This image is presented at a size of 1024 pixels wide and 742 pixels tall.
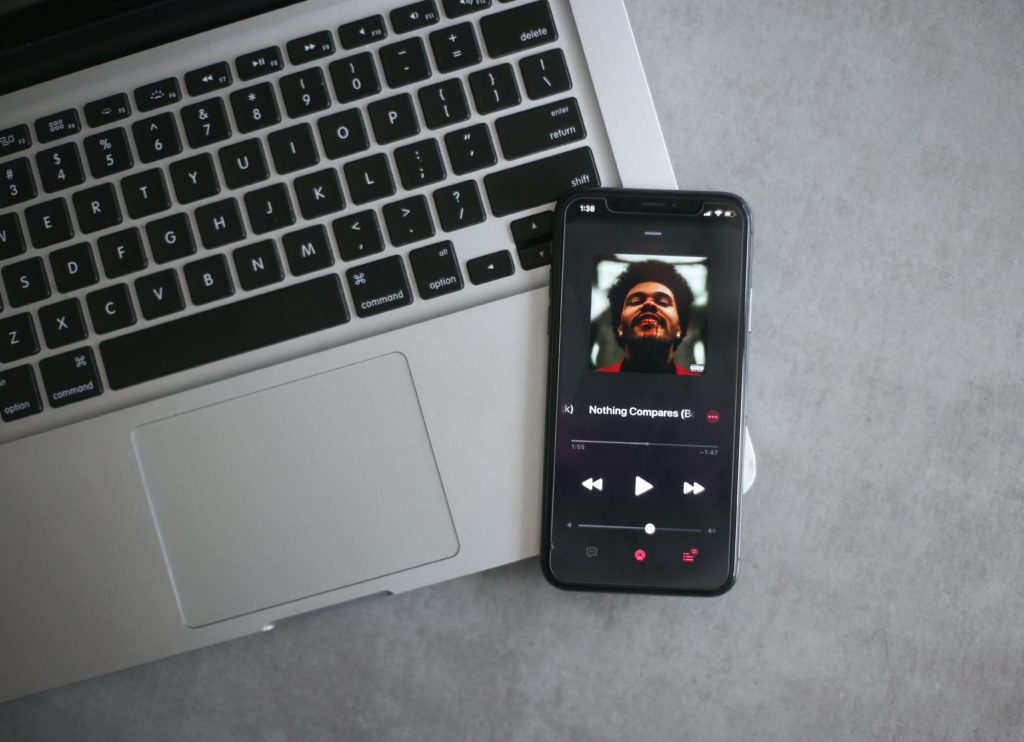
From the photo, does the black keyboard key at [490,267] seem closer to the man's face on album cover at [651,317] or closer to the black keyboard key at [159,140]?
the man's face on album cover at [651,317]

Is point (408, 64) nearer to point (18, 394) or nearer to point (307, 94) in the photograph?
point (307, 94)

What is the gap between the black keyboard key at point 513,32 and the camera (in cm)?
48

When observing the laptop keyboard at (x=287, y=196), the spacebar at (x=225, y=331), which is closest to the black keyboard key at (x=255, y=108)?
the laptop keyboard at (x=287, y=196)

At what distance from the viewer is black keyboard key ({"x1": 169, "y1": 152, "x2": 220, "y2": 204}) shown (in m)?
0.49

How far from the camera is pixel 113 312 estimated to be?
19.0 inches

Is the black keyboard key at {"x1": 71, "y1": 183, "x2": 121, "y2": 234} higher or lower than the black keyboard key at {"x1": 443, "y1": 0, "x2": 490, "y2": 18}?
below

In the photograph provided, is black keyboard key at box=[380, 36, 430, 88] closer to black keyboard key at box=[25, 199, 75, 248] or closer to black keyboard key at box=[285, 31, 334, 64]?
black keyboard key at box=[285, 31, 334, 64]

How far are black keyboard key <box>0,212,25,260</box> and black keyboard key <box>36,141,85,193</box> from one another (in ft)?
0.09

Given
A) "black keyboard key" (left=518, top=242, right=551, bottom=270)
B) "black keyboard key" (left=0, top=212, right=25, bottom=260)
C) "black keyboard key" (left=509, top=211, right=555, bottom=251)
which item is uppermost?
"black keyboard key" (left=0, top=212, right=25, bottom=260)

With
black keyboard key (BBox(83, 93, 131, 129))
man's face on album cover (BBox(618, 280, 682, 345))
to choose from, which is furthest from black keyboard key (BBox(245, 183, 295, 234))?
man's face on album cover (BBox(618, 280, 682, 345))

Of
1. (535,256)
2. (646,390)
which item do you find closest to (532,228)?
(535,256)

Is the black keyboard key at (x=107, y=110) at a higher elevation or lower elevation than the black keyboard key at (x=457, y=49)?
higher

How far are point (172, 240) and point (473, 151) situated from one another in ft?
0.61

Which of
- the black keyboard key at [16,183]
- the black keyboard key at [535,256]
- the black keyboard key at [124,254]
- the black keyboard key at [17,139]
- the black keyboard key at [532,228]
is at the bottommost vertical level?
the black keyboard key at [535,256]
